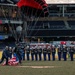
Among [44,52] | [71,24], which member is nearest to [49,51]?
[44,52]

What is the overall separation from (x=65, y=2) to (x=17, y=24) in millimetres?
10137

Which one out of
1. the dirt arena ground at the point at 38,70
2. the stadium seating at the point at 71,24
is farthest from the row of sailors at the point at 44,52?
the stadium seating at the point at 71,24

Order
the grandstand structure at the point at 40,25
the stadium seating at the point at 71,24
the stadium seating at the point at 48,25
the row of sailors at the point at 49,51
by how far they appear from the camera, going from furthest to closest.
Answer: the stadium seating at the point at 71,24 → the stadium seating at the point at 48,25 → the grandstand structure at the point at 40,25 → the row of sailors at the point at 49,51

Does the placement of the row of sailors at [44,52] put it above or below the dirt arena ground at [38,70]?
below

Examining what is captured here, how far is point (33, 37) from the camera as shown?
2169 inches

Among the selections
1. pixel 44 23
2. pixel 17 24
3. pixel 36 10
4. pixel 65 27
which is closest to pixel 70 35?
pixel 65 27

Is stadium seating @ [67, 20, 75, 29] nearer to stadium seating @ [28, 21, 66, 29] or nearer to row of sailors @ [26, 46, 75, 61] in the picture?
stadium seating @ [28, 21, 66, 29]

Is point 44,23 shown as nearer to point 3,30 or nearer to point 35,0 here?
point 3,30

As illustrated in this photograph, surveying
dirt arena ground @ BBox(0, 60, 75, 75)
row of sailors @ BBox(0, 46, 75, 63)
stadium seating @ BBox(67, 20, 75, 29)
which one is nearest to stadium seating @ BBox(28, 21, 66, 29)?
stadium seating @ BBox(67, 20, 75, 29)

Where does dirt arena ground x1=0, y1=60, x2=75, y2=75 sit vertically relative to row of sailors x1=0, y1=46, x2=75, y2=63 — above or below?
above

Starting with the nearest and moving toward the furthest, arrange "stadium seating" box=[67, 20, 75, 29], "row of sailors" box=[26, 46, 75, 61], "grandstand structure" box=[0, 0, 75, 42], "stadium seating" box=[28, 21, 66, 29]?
"row of sailors" box=[26, 46, 75, 61]
"grandstand structure" box=[0, 0, 75, 42]
"stadium seating" box=[28, 21, 66, 29]
"stadium seating" box=[67, 20, 75, 29]

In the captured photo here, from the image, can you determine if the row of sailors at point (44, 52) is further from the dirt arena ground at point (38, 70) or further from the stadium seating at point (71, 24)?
the stadium seating at point (71, 24)

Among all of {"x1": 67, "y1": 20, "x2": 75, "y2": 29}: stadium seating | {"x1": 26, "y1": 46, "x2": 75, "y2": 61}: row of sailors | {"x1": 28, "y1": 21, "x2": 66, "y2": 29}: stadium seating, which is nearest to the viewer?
{"x1": 26, "y1": 46, "x2": 75, "y2": 61}: row of sailors

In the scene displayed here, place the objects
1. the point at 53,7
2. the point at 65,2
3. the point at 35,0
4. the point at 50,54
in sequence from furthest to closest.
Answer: the point at 53,7, the point at 65,2, the point at 50,54, the point at 35,0
